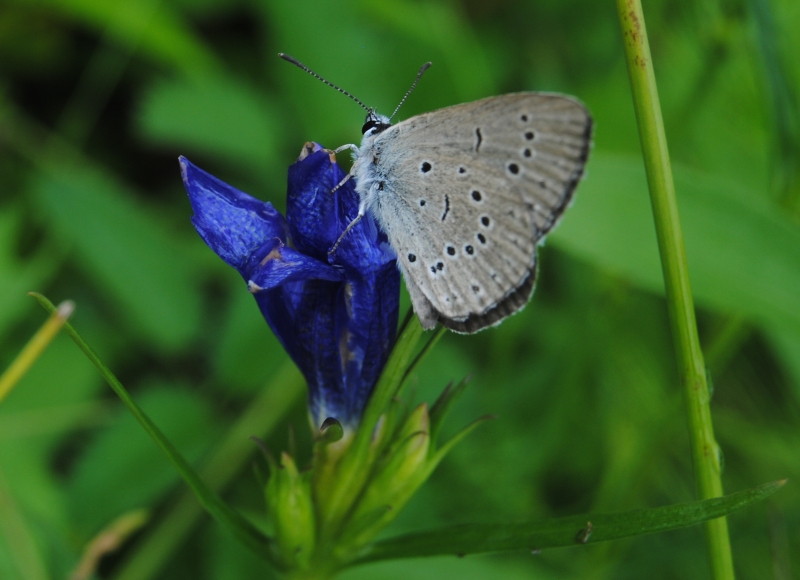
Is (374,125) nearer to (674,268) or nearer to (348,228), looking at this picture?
(348,228)

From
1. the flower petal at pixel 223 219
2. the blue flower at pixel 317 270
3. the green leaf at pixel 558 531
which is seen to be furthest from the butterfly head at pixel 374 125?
the green leaf at pixel 558 531

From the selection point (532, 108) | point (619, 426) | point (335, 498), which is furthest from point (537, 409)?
point (532, 108)

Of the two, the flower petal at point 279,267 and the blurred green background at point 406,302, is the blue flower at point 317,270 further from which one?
the blurred green background at point 406,302

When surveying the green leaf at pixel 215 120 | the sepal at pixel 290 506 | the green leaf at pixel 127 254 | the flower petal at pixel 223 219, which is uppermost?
the flower petal at pixel 223 219

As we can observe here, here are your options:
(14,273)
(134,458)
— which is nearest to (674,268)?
(134,458)

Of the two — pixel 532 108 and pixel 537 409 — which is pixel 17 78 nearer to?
pixel 537 409

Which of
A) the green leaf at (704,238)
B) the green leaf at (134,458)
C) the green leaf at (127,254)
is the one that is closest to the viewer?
the green leaf at (704,238)

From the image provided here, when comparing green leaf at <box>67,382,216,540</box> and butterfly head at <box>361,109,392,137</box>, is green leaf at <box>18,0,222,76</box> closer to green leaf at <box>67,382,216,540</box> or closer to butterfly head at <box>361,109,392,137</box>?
green leaf at <box>67,382,216,540</box>
